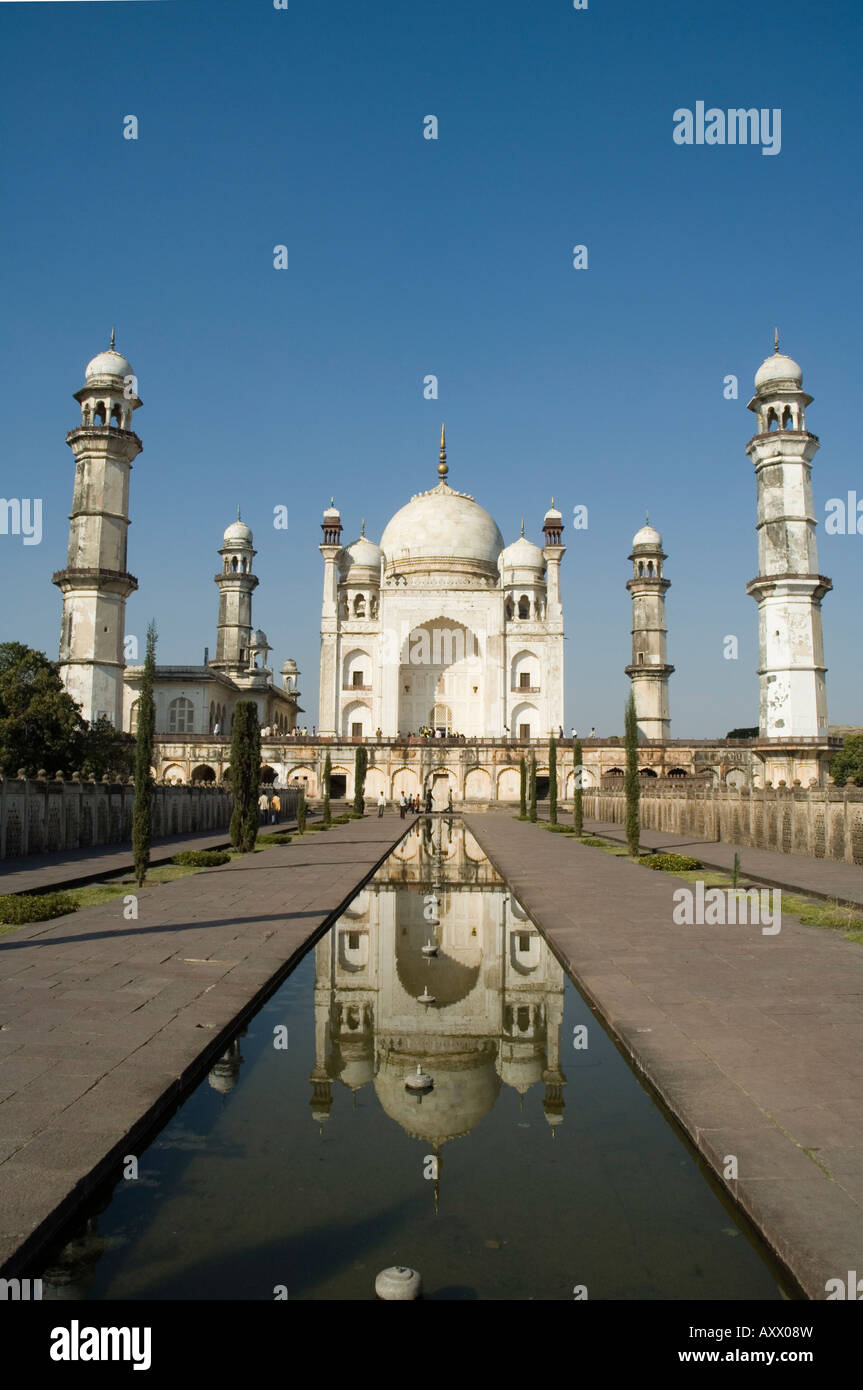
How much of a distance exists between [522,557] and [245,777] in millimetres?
35517

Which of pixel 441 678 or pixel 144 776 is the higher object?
pixel 441 678

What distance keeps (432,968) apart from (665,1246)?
14.9 ft

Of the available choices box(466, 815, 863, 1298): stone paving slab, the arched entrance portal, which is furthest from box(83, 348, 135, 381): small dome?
box(466, 815, 863, 1298): stone paving slab

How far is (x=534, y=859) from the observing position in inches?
647

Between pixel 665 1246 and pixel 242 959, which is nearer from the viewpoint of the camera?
pixel 665 1246

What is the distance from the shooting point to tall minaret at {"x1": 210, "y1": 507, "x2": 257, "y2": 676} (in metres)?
53.9

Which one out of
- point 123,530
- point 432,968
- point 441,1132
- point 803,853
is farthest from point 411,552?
point 441,1132

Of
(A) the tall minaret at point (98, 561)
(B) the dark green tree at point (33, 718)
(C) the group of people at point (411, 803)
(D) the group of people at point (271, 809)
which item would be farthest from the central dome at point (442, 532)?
(B) the dark green tree at point (33, 718)

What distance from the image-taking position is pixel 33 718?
28.2 meters

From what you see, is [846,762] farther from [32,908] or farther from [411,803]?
[32,908]

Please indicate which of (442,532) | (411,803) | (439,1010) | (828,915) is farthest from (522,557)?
(439,1010)

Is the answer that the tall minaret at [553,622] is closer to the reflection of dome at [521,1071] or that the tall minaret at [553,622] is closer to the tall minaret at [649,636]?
the tall minaret at [649,636]
